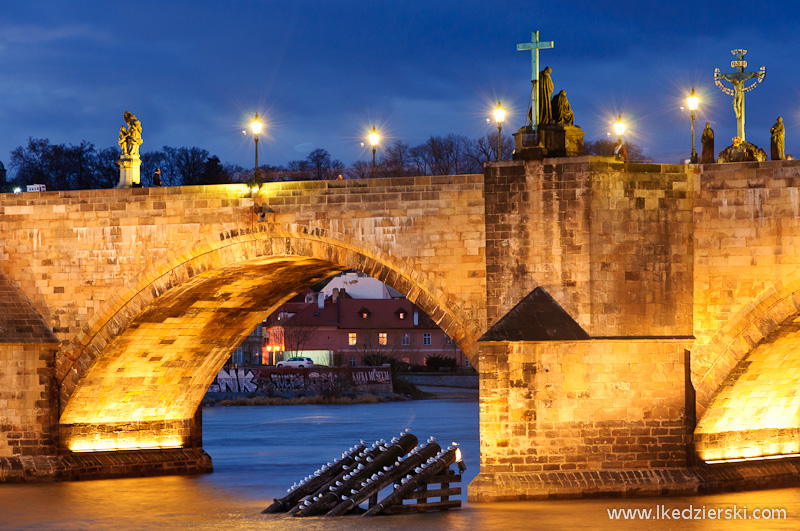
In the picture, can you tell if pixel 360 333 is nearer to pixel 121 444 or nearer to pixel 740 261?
pixel 121 444

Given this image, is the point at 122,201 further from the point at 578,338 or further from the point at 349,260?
the point at 578,338

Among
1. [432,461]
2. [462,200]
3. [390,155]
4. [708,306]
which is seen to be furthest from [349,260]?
[390,155]

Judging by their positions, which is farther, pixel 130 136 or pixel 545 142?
pixel 130 136

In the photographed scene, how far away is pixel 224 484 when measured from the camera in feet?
89.6

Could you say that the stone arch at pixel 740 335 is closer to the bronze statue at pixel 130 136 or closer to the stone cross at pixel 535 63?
the stone cross at pixel 535 63

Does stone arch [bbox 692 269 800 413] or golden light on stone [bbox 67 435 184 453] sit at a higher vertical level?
stone arch [bbox 692 269 800 413]

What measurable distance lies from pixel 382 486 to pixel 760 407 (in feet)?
26.2

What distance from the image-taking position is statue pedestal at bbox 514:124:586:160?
22625 mm

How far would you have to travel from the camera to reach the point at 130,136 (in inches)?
1111

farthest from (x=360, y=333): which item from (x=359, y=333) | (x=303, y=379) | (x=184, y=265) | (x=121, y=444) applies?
(x=184, y=265)

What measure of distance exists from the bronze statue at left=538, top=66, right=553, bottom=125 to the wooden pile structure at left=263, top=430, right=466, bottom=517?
6244 millimetres

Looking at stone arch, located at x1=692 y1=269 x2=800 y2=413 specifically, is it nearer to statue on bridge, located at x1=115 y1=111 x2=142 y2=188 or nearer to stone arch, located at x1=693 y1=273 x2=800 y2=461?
stone arch, located at x1=693 y1=273 x2=800 y2=461

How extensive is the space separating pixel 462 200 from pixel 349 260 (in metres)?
2.64

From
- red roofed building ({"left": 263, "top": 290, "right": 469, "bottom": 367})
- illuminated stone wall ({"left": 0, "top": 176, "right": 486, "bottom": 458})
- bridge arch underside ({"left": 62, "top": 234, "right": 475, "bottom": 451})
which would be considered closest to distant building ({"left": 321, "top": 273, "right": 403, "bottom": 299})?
red roofed building ({"left": 263, "top": 290, "right": 469, "bottom": 367})
